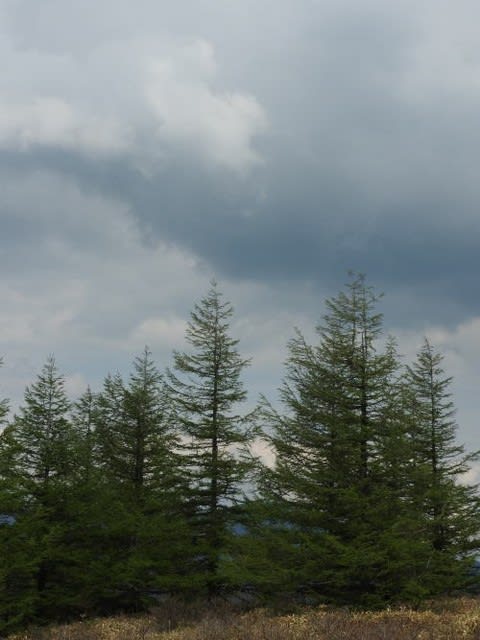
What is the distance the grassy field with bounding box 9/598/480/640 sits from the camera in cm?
1207

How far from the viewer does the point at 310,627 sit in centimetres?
1331

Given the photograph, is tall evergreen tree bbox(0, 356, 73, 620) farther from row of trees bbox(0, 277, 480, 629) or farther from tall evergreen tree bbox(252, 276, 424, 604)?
tall evergreen tree bbox(252, 276, 424, 604)

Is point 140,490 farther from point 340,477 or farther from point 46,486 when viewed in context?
point 340,477

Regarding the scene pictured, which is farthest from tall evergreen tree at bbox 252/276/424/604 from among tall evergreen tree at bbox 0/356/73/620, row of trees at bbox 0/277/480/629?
tall evergreen tree at bbox 0/356/73/620

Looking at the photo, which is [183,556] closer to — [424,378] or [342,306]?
[342,306]

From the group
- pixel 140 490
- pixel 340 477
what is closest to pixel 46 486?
pixel 140 490

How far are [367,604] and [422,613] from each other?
2.46 meters

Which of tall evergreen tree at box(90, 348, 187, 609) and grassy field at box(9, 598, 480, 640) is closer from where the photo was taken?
grassy field at box(9, 598, 480, 640)

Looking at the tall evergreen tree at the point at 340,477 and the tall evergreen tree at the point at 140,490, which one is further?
the tall evergreen tree at the point at 140,490

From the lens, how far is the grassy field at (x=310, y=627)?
12.1 metres

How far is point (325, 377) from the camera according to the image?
19.6 meters

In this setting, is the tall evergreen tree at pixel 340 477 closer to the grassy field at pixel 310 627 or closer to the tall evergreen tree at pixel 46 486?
the grassy field at pixel 310 627

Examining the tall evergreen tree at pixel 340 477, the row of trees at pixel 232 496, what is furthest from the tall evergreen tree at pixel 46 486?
the tall evergreen tree at pixel 340 477

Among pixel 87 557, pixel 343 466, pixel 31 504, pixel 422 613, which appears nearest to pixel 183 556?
pixel 87 557
